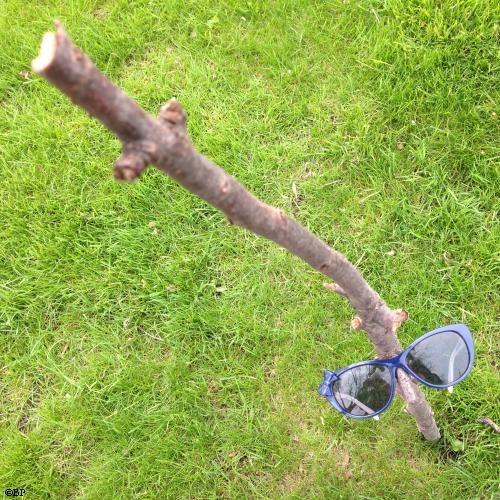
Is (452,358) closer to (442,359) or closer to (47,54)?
(442,359)

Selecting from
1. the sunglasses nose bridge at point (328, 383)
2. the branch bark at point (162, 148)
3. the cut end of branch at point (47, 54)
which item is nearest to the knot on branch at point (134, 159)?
the branch bark at point (162, 148)

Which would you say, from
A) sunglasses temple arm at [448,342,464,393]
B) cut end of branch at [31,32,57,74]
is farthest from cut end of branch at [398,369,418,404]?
cut end of branch at [31,32,57,74]

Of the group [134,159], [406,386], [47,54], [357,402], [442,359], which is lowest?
[357,402]

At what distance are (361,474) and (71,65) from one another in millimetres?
2496

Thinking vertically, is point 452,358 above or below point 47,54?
below

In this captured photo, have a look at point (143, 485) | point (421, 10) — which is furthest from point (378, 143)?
point (143, 485)

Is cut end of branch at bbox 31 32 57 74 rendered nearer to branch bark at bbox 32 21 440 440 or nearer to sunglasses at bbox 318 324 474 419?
branch bark at bbox 32 21 440 440

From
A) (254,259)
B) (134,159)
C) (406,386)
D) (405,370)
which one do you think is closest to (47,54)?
(134,159)

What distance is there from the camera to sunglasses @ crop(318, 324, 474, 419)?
2029 mm

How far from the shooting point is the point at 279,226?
1.27 meters

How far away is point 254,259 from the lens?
309cm

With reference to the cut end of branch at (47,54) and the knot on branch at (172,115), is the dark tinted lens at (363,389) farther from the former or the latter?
the cut end of branch at (47,54)

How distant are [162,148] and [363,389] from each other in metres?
1.55

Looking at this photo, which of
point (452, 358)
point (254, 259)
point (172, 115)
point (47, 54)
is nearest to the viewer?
point (47, 54)
